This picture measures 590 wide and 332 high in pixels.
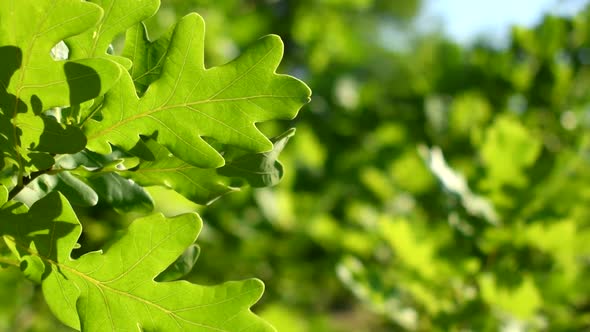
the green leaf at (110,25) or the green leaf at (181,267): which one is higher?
the green leaf at (110,25)

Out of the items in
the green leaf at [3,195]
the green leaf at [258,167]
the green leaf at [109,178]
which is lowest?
the green leaf at [3,195]

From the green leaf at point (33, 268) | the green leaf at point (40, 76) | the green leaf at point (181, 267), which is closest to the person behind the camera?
the green leaf at point (40, 76)

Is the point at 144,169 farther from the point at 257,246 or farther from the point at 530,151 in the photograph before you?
the point at 257,246

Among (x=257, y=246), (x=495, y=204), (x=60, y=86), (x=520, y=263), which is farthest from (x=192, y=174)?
(x=257, y=246)

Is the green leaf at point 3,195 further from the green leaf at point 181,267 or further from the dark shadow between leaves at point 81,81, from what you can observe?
the green leaf at point 181,267

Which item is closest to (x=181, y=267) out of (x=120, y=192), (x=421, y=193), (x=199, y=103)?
(x=120, y=192)

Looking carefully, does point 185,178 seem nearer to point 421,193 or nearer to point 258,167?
point 258,167

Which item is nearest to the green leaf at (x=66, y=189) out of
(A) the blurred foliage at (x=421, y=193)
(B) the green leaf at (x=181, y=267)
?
(B) the green leaf at (x=181, y=267)
